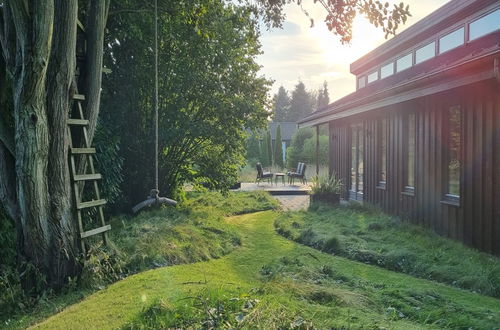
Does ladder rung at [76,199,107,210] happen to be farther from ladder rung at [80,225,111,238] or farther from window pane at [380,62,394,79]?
window pane at [380,62,394,79]

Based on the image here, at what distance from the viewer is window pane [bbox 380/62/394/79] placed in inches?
510

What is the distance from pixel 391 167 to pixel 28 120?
8.03m

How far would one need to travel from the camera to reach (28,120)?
4016 millimetres

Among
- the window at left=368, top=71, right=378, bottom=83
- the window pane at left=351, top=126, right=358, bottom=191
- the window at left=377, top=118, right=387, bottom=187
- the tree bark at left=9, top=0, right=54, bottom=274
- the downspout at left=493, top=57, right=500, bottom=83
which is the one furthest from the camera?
the window at left=368, top=71, right=378, bottom=83

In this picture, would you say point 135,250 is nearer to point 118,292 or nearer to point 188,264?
point 188,264

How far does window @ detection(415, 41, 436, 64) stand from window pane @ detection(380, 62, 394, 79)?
1744mm

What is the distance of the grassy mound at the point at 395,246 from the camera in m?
5.00

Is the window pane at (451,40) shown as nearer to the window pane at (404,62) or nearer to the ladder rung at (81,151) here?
the window pane at (404,62)

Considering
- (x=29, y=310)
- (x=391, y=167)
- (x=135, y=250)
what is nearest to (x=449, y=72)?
(x=391, y=167)

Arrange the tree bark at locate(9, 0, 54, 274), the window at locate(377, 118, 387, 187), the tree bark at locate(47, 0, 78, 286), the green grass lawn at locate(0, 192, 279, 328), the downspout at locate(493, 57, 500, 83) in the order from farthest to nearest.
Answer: the window at locate(377, 118, 387, 187), the downspout at locate(493, 57, 500, 83), the tree bark at locate(47, 0, 78, 286), the tree bark at locate(9, 0, 54, 274), the green grass lawn at locate(0, 192, 279, 328)

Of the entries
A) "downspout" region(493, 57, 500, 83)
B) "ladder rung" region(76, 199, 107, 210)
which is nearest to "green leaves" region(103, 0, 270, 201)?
"ladder rung" region(76, 199, 107, 210)

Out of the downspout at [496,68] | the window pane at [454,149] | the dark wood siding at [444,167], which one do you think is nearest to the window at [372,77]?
the dark wood siding at [444,167]

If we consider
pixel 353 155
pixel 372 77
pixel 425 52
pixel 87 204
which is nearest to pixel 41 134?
pixel 87 204

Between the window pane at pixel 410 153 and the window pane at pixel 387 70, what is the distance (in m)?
4.33
